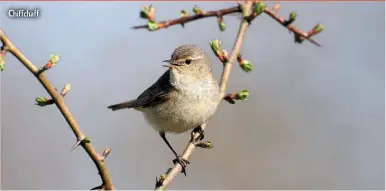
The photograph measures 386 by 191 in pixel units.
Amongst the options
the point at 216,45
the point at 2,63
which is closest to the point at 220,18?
the point at 216,45

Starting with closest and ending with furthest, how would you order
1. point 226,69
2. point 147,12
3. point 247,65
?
point 147,12 < point 247,65 < point 226,69

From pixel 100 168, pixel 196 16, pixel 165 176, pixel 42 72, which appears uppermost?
pixel 196 16

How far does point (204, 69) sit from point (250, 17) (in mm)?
1768

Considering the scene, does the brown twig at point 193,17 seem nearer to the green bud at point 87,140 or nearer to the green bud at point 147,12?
the green bud at point 147,12

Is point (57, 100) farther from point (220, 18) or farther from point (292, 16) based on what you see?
point (292, 16)

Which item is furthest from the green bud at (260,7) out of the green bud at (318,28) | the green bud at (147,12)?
the green bud at (147,12)

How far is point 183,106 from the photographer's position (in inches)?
189

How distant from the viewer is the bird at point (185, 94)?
465cm

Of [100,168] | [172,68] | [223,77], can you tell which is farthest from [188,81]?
[100,168]

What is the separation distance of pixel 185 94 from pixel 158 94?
1.29 feet

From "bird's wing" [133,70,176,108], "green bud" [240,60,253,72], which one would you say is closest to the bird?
"bird's wing" [133,70,176,108]

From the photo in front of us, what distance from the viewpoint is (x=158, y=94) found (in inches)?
201

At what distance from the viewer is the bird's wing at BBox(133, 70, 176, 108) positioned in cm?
500

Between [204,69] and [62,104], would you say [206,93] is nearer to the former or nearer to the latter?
[204,69]
